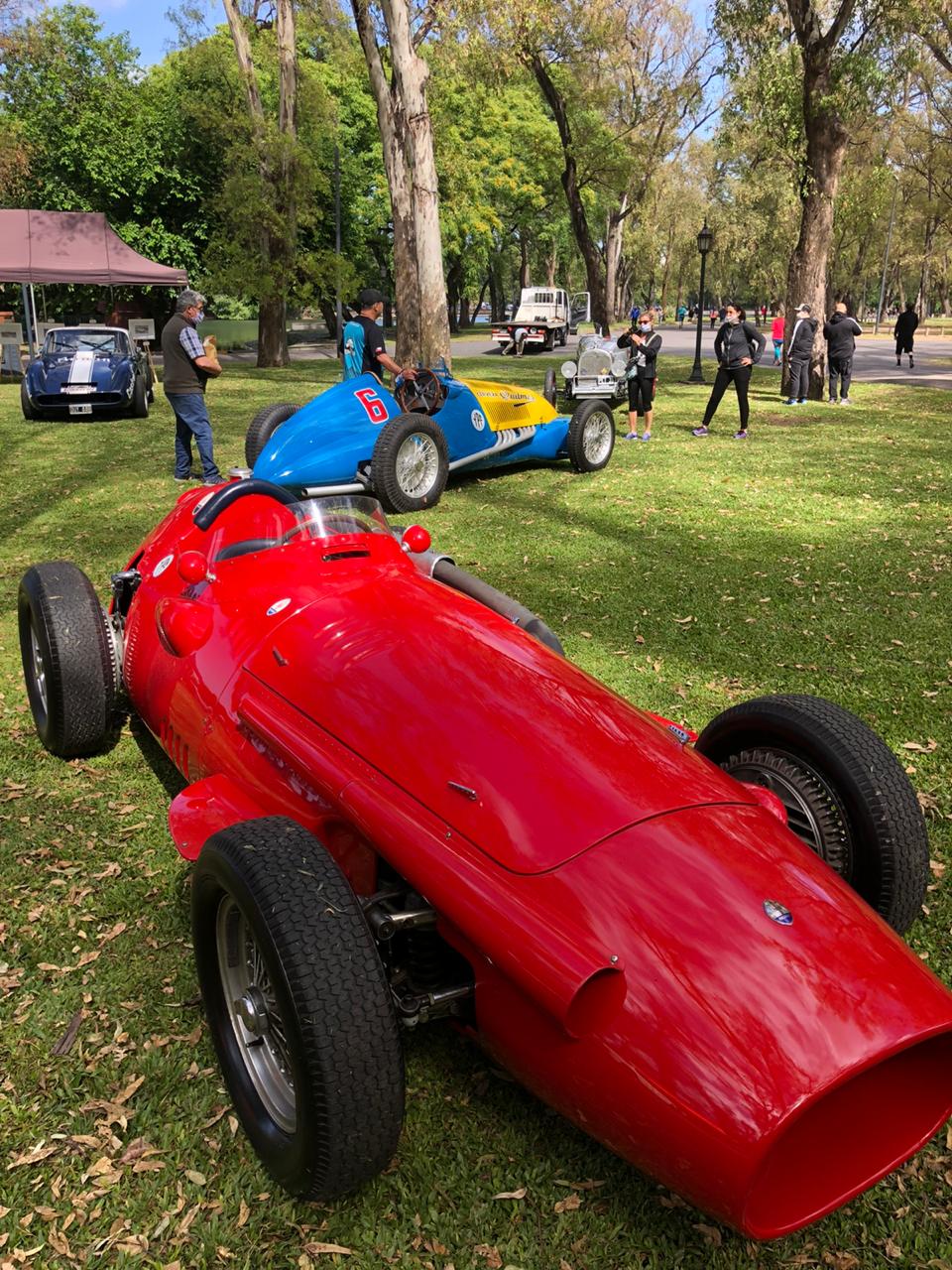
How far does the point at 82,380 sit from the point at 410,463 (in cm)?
912

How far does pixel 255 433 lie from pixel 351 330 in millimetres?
1736

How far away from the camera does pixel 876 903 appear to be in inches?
113

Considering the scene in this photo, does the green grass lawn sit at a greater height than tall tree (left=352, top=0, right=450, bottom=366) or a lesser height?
lesser

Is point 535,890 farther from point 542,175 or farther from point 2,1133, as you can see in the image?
point 542,175

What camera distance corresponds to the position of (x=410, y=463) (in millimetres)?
9250

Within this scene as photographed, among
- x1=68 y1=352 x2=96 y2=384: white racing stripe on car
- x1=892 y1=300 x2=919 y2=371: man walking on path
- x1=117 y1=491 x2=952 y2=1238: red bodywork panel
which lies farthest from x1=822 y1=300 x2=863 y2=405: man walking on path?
x1=117 y1=491 x2=952 y2=1238: red bodywork panel

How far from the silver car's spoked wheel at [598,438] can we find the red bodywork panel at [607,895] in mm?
8510

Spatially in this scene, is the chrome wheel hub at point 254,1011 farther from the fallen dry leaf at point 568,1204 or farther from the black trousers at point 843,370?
the black trousers at point 843,370

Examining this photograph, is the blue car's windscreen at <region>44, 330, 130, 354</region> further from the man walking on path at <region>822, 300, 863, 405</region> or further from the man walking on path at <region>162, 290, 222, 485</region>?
the man walking on path at <region>822, 300, 863, 405</region>

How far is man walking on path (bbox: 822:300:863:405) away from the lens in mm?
17438

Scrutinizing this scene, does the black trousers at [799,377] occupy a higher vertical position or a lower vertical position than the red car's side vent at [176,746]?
higher

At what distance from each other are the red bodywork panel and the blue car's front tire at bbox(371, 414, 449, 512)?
231 inches

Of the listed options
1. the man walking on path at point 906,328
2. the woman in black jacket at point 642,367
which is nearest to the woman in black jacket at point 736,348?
the woman in black jacket at point 642,367

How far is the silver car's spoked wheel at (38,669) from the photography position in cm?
455
